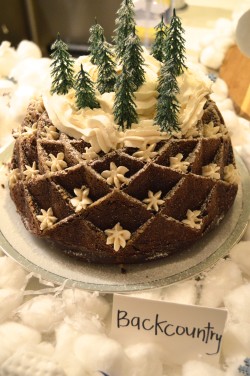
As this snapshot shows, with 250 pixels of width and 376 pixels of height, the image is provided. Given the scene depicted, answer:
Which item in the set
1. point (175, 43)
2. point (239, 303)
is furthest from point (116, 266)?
point (175, 43)

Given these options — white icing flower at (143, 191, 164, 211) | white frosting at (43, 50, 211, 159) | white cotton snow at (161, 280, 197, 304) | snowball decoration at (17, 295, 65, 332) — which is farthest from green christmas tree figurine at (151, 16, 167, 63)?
snowball decoration at (17, 295, 65, 332)

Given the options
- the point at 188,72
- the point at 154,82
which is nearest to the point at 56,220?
the point at 154,82

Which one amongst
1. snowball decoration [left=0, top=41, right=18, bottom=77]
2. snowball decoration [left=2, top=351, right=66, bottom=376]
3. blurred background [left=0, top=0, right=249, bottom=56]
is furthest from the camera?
blurred background [left=0, top=0, right=249, bottom=56]

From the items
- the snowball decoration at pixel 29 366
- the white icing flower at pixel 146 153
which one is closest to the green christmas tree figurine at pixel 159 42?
the white icing flower at pixel 146 153

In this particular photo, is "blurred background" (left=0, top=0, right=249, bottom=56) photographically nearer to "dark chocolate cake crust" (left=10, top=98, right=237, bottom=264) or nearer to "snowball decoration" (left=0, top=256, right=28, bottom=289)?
"dark chocolate cake crust" (left=10, top=98, right=237, bottom=264)

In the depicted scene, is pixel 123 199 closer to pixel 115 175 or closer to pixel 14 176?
pixel 115 175

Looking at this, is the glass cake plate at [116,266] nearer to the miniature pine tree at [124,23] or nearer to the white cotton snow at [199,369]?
the white cotton snow at [199,369]
